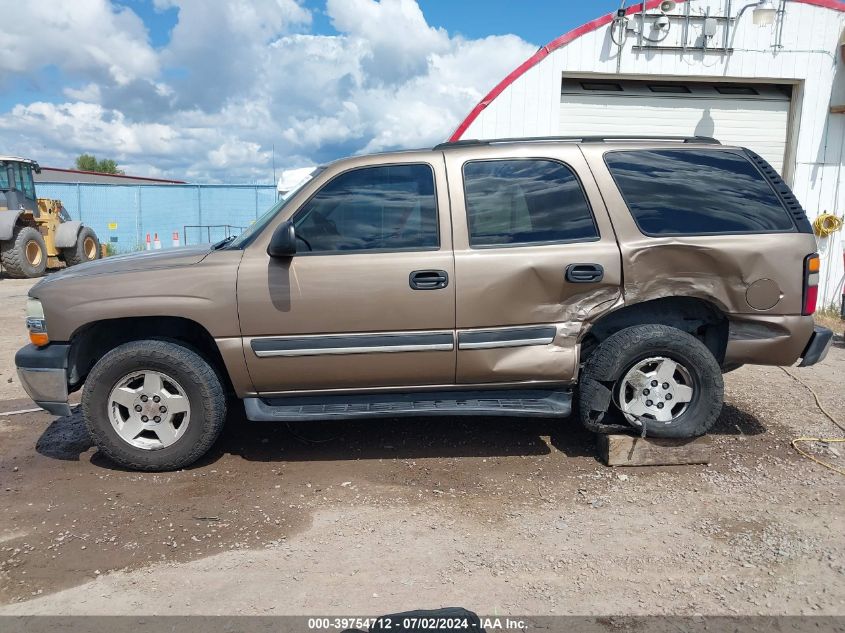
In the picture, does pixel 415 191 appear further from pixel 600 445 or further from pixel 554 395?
pixel 600 445

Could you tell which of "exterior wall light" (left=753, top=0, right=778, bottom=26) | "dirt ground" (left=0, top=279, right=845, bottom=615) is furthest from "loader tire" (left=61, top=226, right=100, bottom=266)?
"exterior wall light" (left=753, top=0, right=778, bottom=26)

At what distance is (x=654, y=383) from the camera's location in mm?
4031

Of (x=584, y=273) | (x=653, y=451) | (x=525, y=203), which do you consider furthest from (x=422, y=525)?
(x=525, y=203)

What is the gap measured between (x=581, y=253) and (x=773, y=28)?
782cm

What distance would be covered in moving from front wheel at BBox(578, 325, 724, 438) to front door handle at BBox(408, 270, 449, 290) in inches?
44.3

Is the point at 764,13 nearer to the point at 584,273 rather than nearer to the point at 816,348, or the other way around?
the point at 816,348

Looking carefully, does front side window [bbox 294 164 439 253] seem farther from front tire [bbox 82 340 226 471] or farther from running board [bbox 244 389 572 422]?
front tire [bbox 82 340 226 471]

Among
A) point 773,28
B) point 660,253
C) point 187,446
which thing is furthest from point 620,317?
point 773,28

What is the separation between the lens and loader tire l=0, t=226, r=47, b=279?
15.1 m

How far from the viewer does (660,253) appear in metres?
3.86

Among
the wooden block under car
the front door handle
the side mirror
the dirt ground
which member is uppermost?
the side mirror

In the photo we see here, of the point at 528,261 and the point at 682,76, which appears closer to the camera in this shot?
the point at 528,261

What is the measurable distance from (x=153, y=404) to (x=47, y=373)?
2.18 feet

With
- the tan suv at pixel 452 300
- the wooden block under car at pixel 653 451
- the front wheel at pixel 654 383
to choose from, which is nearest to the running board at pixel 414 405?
the tan suv at pixel 452 300
